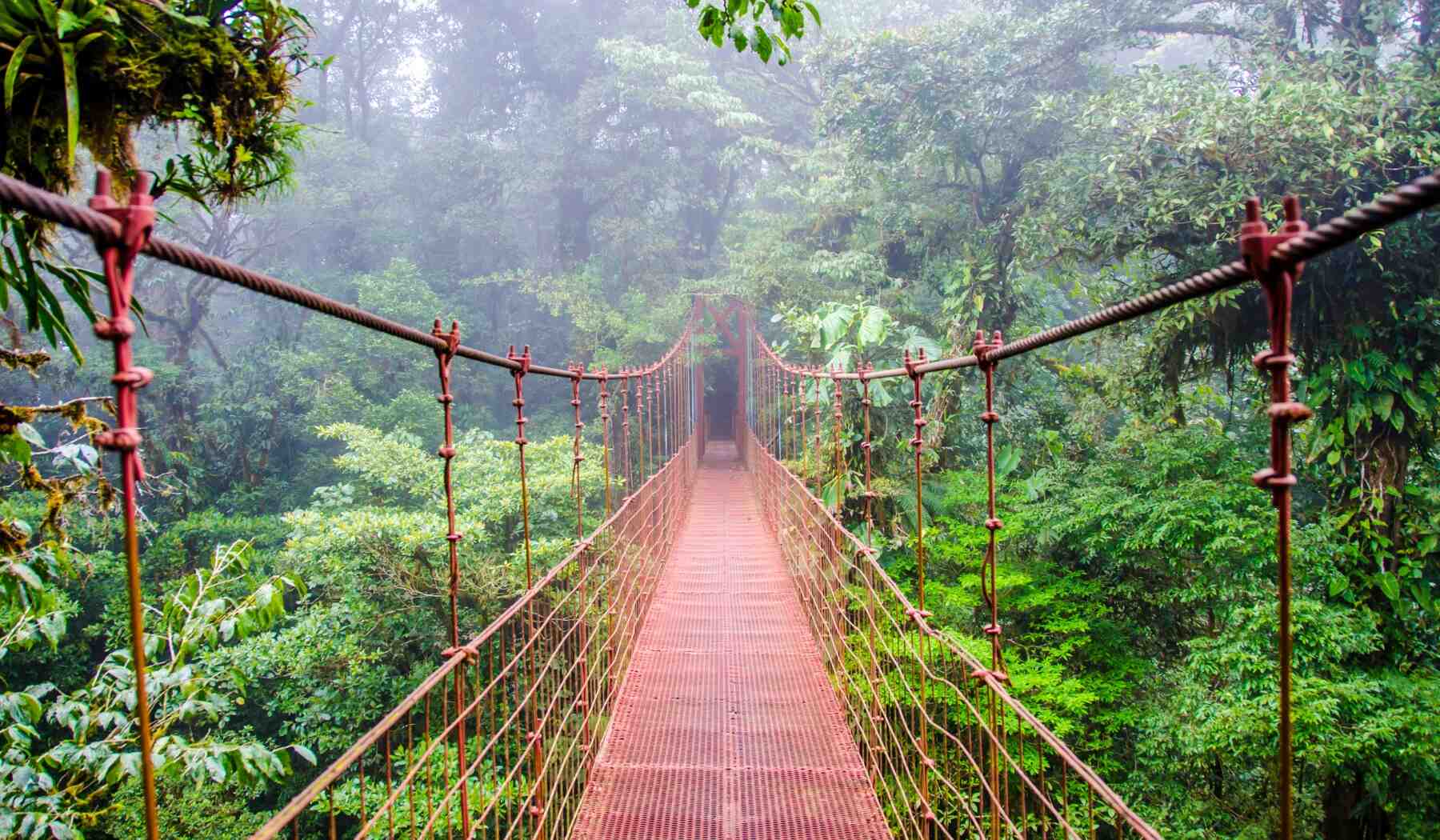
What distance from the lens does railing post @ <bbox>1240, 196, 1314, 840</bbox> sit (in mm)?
691

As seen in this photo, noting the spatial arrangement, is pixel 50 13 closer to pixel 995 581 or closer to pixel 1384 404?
pixel 995 581

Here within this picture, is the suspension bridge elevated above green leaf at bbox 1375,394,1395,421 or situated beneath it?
situated beneath

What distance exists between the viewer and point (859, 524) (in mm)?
6266

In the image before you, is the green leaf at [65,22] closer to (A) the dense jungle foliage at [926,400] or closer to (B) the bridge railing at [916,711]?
(A) the dense jungle foliage at [926,400]

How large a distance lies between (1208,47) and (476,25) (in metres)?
11.2

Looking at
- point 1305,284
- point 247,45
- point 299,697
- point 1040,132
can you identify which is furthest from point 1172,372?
point 299,697

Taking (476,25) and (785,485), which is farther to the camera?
(476,25)

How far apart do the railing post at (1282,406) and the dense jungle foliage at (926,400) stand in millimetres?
1042

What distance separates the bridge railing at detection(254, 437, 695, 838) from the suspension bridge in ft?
0.04

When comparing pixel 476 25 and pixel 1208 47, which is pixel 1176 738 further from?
pixel 476 25

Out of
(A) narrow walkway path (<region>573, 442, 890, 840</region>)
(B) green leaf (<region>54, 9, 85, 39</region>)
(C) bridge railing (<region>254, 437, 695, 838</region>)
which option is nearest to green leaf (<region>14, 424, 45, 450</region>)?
(B) green leaf (<region>54, 9, 85, 39</region>)

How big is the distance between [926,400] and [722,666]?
407cm

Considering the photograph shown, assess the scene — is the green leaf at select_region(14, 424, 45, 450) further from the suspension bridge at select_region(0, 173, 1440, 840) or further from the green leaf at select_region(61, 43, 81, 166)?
the suspension bridge at select_region(0, 173, 1440, 840)

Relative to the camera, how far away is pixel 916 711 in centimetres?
371
